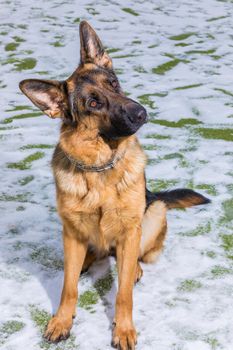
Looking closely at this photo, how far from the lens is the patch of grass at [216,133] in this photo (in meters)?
6.57

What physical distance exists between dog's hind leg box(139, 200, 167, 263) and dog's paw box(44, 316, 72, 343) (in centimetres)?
93

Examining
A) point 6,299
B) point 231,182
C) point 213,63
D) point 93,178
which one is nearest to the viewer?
point 93,178

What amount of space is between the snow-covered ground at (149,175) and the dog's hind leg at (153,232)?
102 millimetres

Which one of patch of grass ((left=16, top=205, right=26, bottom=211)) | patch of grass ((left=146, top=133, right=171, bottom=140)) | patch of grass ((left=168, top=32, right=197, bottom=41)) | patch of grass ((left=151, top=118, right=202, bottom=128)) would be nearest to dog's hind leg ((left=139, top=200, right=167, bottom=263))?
patch of grass ((left=16, top=205, right=26, bottom=211))

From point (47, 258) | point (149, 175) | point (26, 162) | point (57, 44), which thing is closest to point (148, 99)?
point (149, 175)

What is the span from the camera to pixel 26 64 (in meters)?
9.41

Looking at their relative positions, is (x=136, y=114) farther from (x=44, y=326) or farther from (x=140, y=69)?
(x=140, y=69)

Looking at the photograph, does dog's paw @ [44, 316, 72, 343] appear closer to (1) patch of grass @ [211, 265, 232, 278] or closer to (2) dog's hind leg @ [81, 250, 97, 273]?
(2) dog's hind leg @ [81, 250, 97, 273]

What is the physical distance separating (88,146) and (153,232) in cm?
103

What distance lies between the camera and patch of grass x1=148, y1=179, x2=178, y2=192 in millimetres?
5500

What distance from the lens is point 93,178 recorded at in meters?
3.63

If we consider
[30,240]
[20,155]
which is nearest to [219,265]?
[30,240]

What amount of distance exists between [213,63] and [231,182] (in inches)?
173

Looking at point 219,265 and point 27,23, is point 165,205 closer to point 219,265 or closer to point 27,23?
point 219,265
